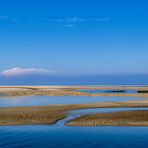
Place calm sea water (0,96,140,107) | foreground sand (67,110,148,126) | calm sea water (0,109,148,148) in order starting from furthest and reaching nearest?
1. calm sea water (0,96,140,107)
2. foreground sand (67,110,148,126)
3. calm sea water (0,109,148,148)

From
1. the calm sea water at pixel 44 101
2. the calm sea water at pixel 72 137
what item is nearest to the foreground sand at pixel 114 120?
the calm sea water at pixel 72 137

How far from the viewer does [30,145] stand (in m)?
25.9

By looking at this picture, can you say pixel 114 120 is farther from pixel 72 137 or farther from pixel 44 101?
pixel 44 101

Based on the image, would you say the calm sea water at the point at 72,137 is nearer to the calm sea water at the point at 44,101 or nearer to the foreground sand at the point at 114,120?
the foreground sand at the point at 114,120

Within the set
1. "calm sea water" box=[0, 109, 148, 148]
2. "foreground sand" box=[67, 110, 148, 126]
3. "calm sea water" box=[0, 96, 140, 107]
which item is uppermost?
"calm sea water" box=[0, 96, 140, 107]

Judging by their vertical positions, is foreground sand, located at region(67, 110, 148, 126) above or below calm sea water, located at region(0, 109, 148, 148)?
above

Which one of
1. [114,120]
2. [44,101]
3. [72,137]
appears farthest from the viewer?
[44,101]

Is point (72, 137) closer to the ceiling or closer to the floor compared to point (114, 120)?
closer to the floor

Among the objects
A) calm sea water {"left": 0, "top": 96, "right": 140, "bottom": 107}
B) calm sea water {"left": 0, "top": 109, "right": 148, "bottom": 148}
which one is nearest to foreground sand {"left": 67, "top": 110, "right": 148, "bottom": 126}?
calm sea water {"left": 0, "top": 109, "right": 148, "bottom": 148}

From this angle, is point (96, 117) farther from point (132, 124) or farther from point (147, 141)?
point (147, 141)

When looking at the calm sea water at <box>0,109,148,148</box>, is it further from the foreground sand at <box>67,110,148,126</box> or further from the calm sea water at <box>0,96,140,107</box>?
the calm sea water at <box>0,96,140,107</box>

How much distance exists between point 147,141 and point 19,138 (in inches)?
433

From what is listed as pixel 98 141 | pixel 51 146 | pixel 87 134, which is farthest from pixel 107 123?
pixel 51 146

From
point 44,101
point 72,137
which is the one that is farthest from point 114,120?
point 44,101
